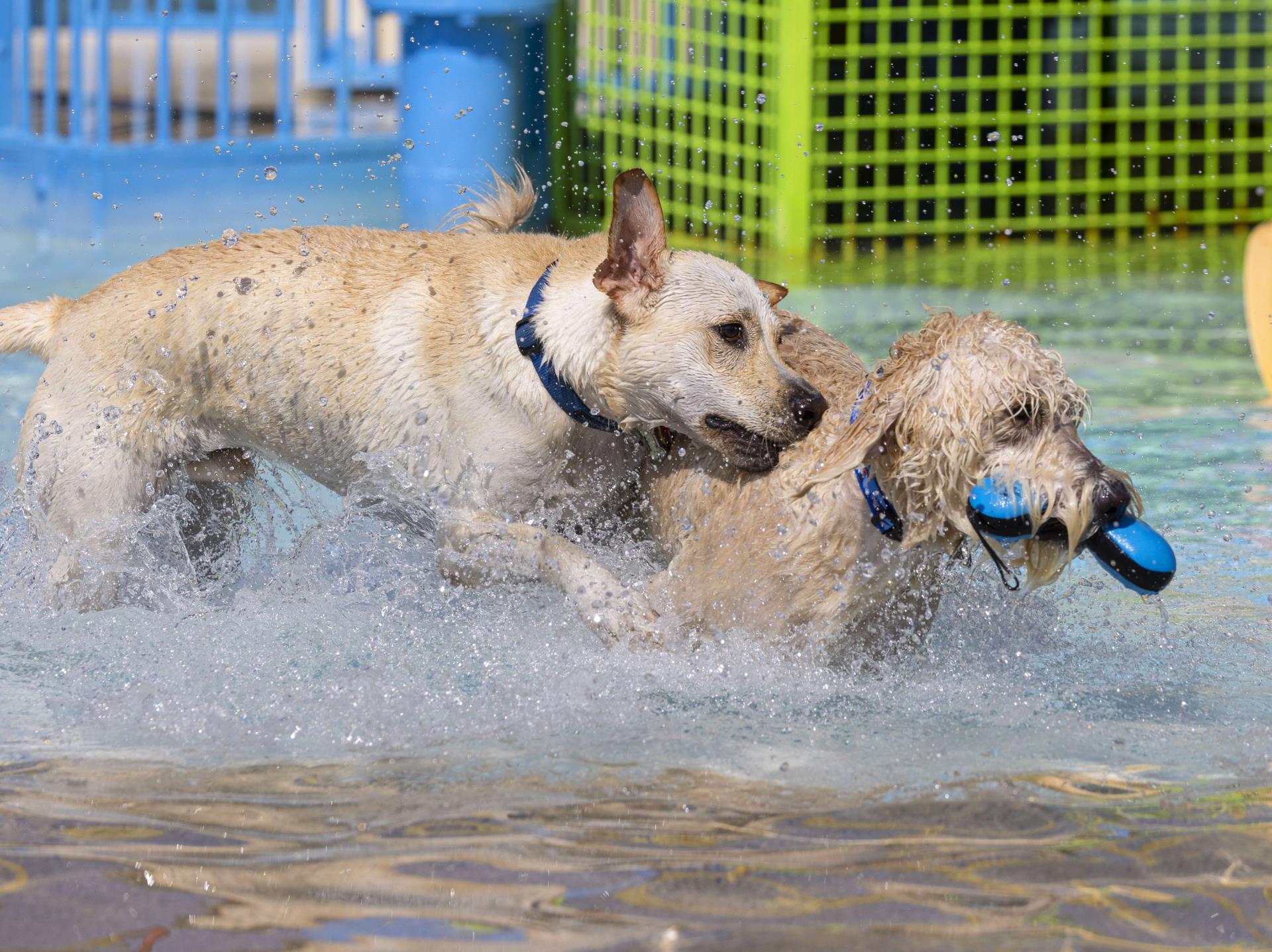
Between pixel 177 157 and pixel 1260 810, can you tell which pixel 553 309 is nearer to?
pixel 1260 810

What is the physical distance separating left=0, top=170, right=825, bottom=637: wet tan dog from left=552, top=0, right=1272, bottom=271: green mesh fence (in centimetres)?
660

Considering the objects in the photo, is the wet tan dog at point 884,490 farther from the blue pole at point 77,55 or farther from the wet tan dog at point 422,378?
the blue pole at point 77,55

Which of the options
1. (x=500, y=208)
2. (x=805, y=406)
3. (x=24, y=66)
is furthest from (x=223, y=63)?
(x=805, y=406)

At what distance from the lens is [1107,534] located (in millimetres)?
4102

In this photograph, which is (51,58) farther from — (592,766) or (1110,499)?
(1110,499)

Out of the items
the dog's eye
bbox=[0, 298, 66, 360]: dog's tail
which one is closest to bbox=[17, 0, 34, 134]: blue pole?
bbox=[0, 298, 66, 360]: dog's tail

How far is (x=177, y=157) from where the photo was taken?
44.3 feet

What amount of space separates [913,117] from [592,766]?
888 cm

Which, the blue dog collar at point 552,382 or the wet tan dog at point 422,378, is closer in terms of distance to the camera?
the wet tan dog at point 422,378

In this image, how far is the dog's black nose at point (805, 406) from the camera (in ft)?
15.4

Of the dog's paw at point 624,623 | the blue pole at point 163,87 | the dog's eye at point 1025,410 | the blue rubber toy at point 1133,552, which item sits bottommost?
the dog's paw at point 624,623

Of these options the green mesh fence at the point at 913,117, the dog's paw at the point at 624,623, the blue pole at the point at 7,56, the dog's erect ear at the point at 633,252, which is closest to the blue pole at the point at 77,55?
the blue pole at the point at 7,56

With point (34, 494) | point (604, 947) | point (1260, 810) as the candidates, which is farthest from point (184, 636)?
point (1260, 810)

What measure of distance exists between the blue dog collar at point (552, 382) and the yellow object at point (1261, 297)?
5216 millimetres
